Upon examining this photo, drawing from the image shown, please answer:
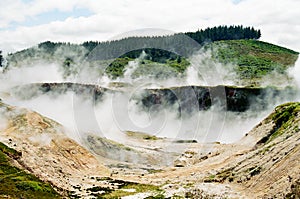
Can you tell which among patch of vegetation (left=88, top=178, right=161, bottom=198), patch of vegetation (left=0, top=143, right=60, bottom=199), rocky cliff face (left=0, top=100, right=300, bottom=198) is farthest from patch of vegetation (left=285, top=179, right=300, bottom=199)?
patch of vegetation (left=0, top=143, right=60, bottom=199)

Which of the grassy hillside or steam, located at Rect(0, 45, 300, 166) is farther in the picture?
the grassy hillside

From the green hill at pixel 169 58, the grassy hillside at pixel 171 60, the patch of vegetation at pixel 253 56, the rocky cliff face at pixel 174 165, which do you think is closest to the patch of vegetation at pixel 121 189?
the rocky cliff face at pixel 174 165

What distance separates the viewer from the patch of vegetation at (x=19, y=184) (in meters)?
33.8

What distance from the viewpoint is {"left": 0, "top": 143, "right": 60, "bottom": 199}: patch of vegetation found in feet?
111

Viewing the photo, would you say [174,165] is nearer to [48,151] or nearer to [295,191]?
[48,151]

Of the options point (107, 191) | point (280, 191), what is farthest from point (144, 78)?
point (280, 191)

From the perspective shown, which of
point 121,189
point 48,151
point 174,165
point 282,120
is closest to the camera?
point 121,189

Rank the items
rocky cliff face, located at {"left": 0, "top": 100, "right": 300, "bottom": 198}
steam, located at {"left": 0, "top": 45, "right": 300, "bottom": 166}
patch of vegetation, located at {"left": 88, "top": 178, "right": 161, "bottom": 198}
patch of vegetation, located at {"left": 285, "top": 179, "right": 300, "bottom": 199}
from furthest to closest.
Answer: steam, located at {"left": 0, "top": 45, "right": 300, "bottom": 166} < patch of vegetation, located at {"left": 88, "top": 178, "right": 161, "bottom": 198} < rocky cliff face, located at {"left": 0, "top": 100, "right": 300, "bottom": 198} < patch of vegetation, located at {"left": 285, "top": 179, "right": 300, "bottom": 199}

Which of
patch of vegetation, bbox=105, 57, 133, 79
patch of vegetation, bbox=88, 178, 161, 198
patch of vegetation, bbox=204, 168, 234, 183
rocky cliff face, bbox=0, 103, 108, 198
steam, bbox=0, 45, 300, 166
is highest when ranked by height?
patch of vegetation, bbox=105, 57, 133, 79

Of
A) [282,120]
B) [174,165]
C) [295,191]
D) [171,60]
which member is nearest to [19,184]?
[295,191]

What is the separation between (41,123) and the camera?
5669 centimetres

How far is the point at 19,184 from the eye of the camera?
35.6m

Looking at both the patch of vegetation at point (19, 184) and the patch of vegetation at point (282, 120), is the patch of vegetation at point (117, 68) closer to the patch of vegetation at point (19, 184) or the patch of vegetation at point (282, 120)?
the patch of vegetation at point (282, 120)

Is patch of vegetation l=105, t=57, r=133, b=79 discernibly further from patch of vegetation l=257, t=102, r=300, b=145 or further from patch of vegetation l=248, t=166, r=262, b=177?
patch of vegetation l=248, t=166, r=262, b=177
